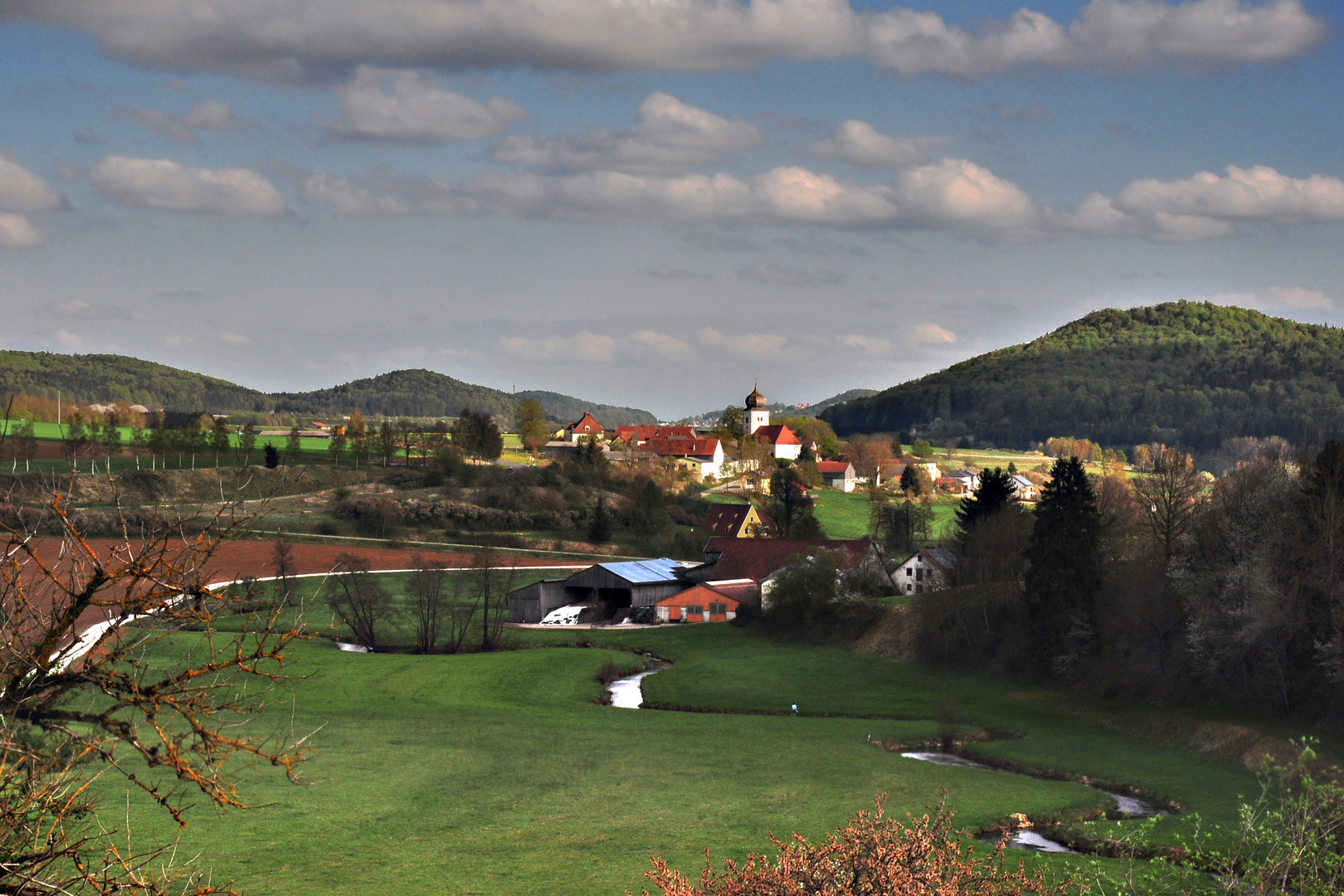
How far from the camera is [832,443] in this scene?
174 meters

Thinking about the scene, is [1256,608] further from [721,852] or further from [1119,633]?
Result: [721,852]

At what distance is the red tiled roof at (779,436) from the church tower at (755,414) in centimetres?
1013

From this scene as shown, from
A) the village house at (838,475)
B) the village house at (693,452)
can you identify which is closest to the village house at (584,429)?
the village house at (693,452)

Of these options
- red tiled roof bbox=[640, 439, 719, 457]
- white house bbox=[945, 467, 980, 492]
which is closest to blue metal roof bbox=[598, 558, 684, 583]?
white house bbox=[945, 467, 980, 492]

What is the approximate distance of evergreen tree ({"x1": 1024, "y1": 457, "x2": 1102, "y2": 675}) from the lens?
48781mm

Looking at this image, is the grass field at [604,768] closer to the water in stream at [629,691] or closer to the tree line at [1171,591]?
the water in stream at [629,691]

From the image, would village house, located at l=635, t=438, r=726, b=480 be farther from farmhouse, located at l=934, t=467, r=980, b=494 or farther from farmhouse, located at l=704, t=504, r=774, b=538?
farmhouse, located at l=704, t=504, r=774, b=538

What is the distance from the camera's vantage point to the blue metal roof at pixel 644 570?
75.7 m

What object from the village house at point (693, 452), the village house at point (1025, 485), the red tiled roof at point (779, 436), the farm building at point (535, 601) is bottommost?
the farm building at point (535, 601)

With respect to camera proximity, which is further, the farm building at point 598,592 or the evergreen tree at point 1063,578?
the farm building at point 598,592

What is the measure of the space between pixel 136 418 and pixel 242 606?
144078 millimetres

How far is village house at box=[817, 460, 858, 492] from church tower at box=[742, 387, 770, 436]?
130ft

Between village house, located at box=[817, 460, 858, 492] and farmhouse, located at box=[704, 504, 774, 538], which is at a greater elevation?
village house, located at box=[817, 460, 858, 492]

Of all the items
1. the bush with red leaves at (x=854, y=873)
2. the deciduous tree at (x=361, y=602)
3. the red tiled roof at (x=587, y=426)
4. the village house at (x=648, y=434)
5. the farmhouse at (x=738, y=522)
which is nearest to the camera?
the bush with red leaves at (x=854, y=873)
